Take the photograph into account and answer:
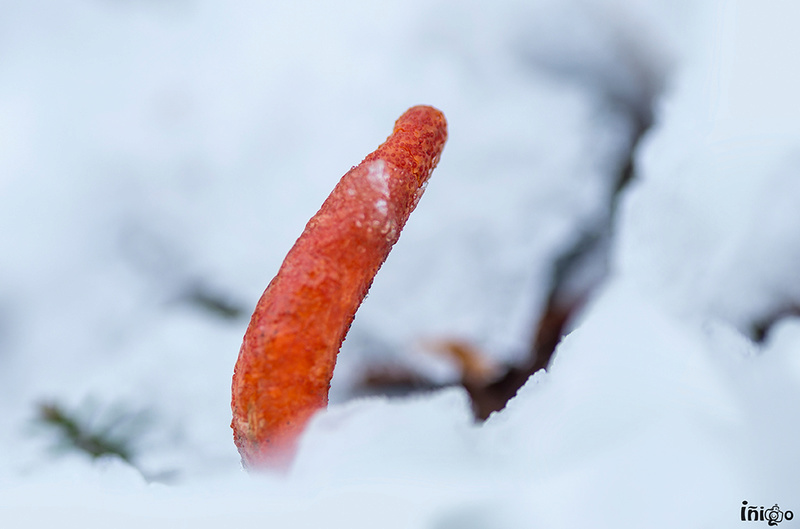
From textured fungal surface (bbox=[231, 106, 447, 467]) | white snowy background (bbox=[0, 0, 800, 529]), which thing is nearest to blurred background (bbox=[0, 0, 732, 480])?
white snowy background (bbox=[0, 0, 800, 529])

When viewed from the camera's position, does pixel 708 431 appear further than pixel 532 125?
No

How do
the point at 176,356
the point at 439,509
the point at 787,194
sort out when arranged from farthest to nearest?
1. the point at 176,356
2. the point at 787,194
3. the point at 439,509

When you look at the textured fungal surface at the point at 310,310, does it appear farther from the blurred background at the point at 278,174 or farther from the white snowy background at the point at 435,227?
the blurred background at the point at 278,174

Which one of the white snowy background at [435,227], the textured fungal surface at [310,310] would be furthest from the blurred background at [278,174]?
the textured fungal surface at [310,310]

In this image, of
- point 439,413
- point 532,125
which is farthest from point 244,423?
point 532,125

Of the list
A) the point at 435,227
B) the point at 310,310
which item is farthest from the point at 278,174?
the point at 310,310

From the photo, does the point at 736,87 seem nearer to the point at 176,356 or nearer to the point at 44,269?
the point at 176,356

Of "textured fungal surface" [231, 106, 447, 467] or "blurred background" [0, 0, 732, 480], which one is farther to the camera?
"blurred background" [0, 0, 732, 480]

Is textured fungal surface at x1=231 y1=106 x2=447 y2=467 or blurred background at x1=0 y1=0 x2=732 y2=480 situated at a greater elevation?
blurred background at x1=0 y1=0 x2=732 y2=480

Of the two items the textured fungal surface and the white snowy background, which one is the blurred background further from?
the textured fungal surface
